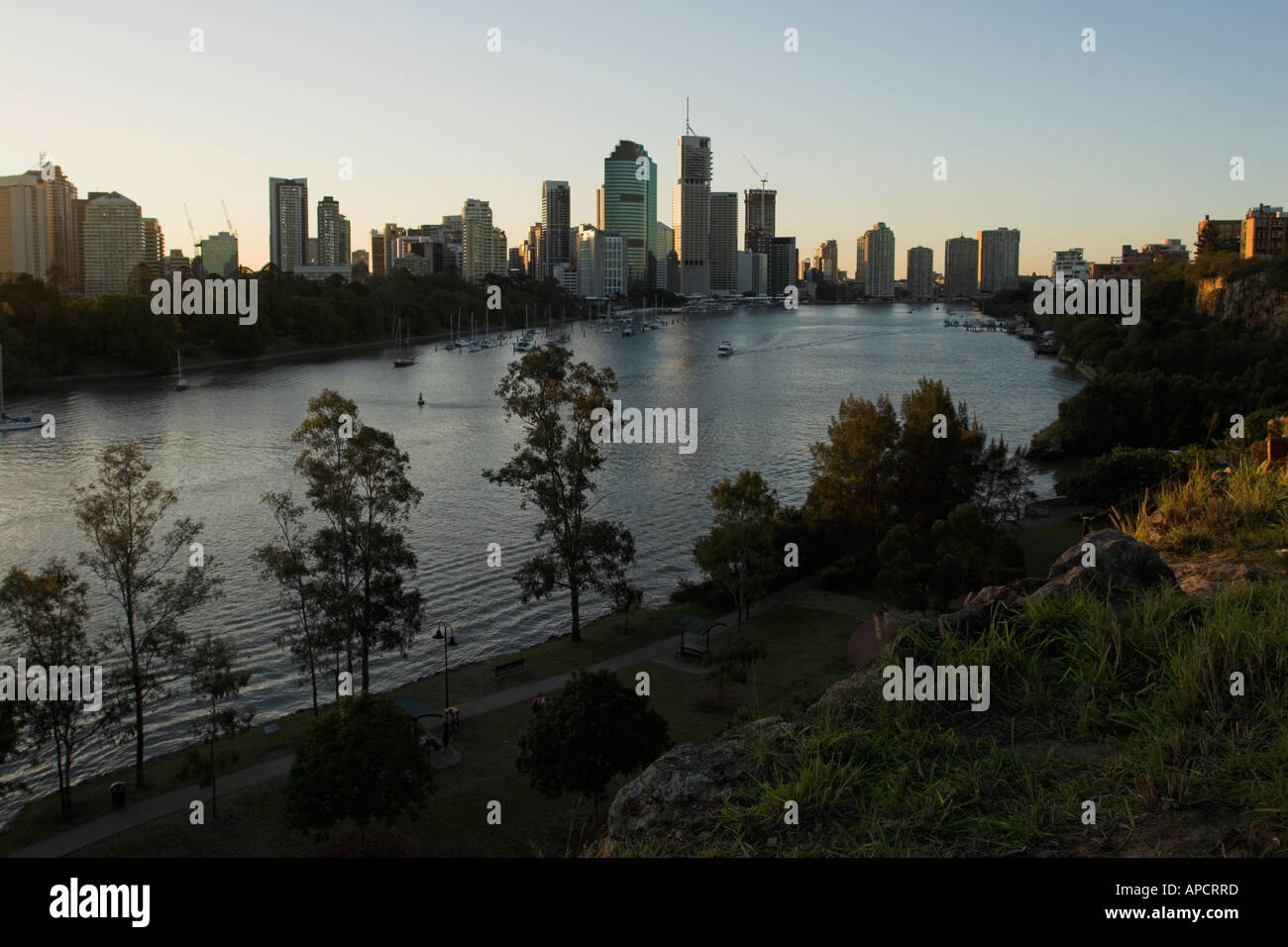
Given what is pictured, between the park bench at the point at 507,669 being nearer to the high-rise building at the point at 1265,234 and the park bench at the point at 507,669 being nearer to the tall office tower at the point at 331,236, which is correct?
the high-rise building at the point at 1265,234

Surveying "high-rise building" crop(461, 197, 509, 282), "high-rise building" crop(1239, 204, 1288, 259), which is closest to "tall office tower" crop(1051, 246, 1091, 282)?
"high-rise building" crop(1239, 204, 1288, 259)

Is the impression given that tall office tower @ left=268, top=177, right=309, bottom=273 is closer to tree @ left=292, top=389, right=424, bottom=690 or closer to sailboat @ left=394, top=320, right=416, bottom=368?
sailboat @ left=394, top=320, right=416, bottom=368

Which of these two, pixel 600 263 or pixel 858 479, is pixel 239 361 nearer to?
pixel 858 479

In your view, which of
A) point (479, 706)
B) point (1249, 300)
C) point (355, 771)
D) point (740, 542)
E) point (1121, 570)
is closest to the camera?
point (1121, 570)

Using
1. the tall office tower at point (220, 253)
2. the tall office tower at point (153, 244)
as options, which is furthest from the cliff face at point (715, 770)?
the tall office tower at point (220, 253)

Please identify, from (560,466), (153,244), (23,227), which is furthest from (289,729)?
(153,244)

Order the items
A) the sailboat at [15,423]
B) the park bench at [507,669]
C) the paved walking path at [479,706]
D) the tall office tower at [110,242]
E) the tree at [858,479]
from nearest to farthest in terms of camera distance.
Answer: the paved walking path at [479,706] < the park bench at [507,669] < the tree at [858,479] < the sailboat at [15,423] < the tall office tower at [110,242]
